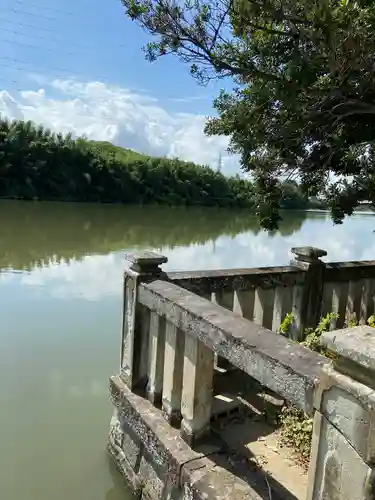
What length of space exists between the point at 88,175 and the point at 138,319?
1227 inches

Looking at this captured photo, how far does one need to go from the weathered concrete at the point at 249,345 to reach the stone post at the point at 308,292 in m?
1.25

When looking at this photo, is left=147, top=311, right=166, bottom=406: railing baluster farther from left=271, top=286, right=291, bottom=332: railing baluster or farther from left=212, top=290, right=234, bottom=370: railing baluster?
left=271, top=286, right=291, bottom=332: railing baluster

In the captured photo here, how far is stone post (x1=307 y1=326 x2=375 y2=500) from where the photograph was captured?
44.0 inches

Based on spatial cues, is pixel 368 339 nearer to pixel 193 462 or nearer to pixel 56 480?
pixel 193 462

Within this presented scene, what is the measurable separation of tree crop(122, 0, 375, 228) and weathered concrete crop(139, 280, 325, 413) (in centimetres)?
230

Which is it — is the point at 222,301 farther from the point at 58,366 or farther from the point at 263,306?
the point at 58,366

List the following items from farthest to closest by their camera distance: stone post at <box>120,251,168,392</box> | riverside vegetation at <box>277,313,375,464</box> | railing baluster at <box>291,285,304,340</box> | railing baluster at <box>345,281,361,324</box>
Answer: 1. railing baluster at <box>345,281,361,324</box>
2. railing baluster at <box>291,285,304,340</box>
3. stone post at <box>120,251,168,392</box>
4. riverside vegetation at <box>277,313,375,464</box>

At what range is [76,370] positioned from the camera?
4242mm

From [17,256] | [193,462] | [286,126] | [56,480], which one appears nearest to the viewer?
[193,462]

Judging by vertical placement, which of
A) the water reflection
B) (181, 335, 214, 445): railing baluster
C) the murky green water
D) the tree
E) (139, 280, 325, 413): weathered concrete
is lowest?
the murky green water

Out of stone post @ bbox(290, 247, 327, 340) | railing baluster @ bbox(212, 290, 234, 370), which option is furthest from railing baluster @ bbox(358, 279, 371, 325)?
railing baluster @ bbox(212, 290, 234, 370)

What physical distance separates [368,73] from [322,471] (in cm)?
323

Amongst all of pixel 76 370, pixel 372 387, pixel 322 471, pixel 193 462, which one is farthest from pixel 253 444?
pixel 76 370

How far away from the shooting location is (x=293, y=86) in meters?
3.59
